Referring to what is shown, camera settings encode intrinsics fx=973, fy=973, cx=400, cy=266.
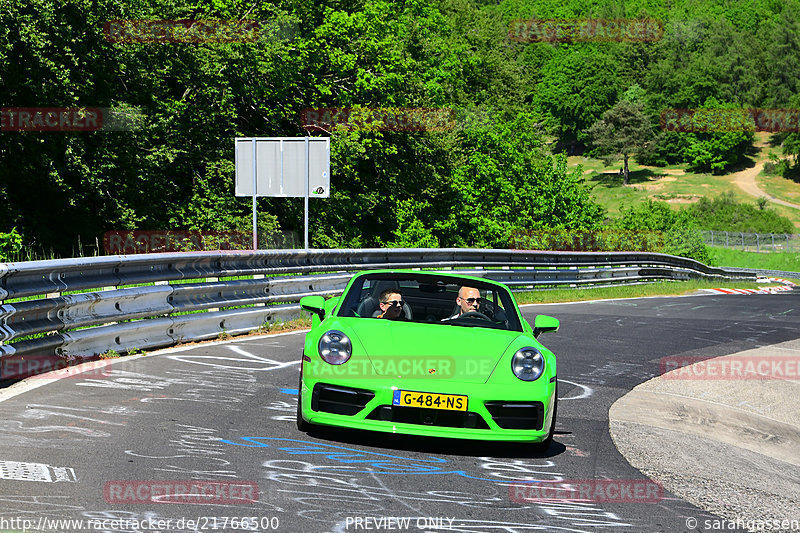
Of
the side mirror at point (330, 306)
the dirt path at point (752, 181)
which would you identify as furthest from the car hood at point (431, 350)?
the dirt path at point (752, 181)

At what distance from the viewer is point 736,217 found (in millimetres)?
108250

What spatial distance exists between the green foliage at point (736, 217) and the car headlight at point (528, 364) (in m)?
99.2

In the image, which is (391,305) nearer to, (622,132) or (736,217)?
(736,217)

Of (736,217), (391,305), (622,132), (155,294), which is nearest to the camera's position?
(391,305)

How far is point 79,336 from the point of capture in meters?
8.88

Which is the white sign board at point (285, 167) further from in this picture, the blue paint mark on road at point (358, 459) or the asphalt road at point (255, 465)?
the blue paint mark on road at point (358, 459)

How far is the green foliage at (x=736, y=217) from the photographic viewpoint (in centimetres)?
10369

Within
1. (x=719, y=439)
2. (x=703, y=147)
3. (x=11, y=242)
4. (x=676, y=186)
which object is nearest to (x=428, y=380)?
(x=719, y=439)

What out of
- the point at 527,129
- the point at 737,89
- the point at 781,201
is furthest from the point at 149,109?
the point at 737,89

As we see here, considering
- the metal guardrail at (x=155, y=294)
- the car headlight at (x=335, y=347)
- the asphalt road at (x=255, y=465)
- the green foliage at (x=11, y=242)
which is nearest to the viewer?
the asphalt road at (x=255, y=465)

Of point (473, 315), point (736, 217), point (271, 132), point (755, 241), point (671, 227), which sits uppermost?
point (271, 132)

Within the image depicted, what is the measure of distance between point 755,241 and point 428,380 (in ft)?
289

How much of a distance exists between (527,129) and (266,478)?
5246cm

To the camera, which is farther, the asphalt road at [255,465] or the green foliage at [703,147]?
the green foliage at [703,147]
